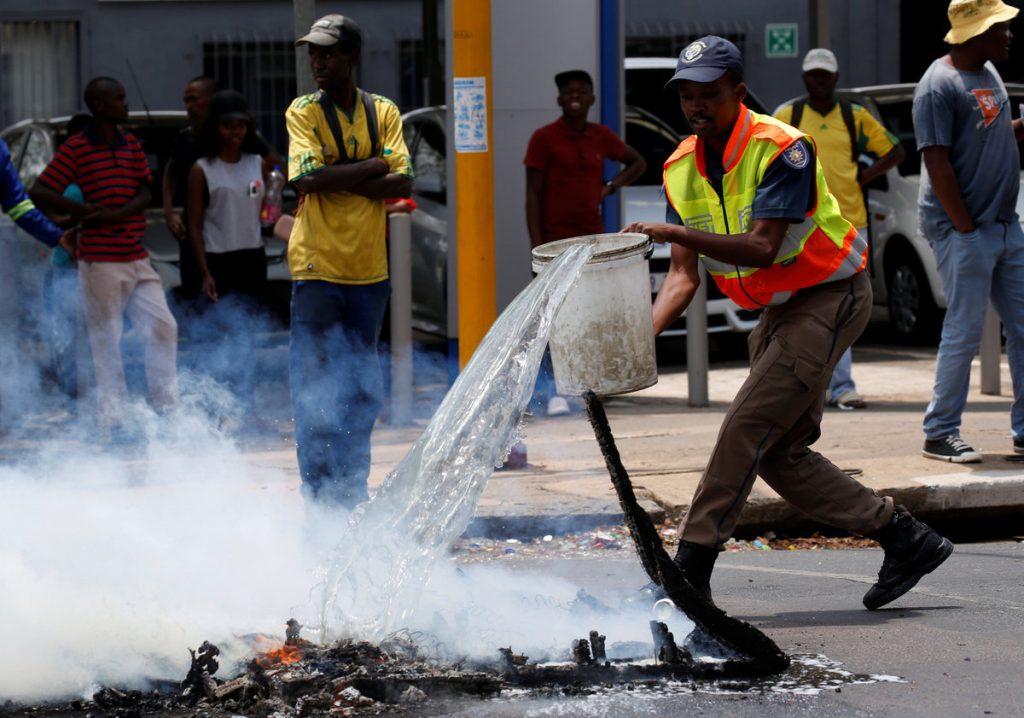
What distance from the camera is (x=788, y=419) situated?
16.1 ft

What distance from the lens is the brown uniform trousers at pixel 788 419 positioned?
16.0ft

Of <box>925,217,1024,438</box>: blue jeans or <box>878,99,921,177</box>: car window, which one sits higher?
<box>878,99,921,177</box>: car window

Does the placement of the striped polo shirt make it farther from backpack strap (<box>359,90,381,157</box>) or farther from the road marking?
the road marking

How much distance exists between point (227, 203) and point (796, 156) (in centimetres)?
473

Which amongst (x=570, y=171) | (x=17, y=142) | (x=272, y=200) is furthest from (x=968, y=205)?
(x=17, y=142)

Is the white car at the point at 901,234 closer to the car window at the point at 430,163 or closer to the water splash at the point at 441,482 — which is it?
the car window at the point at 430,163

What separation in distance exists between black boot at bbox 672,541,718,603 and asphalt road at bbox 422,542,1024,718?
1.02 ft

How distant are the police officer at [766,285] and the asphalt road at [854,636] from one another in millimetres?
290

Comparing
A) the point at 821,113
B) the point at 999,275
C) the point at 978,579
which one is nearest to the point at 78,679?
the point at 978,579

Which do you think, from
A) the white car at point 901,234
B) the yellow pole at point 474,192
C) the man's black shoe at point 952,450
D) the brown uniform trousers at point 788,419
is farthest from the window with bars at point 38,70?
the brown uniform trousers at point 788,419

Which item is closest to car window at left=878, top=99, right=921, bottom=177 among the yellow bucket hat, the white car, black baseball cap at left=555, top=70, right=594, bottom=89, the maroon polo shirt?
the white car

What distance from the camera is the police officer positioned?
15.6 ft

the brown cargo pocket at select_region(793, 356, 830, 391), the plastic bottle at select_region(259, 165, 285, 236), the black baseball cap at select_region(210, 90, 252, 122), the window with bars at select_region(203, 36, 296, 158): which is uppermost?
the window with bars at select_region(203, 36, 296, 158)

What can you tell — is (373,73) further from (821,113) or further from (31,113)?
(821,113)
